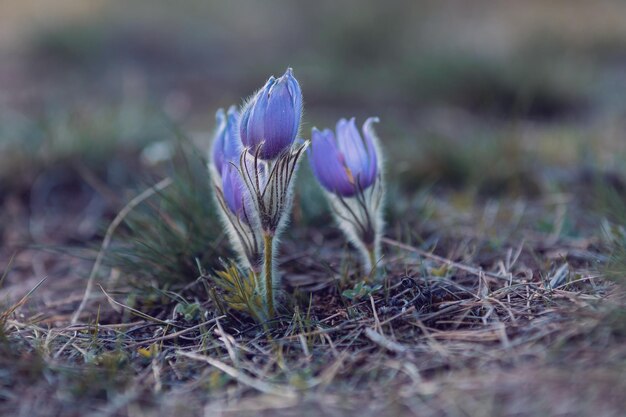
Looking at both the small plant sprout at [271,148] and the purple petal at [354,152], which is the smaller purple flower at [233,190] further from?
the purple petal at [354,152]

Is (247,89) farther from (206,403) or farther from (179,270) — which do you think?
(206,403)

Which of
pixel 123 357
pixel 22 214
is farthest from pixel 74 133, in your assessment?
pixel 123 357

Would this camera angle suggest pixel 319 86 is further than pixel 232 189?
Yes

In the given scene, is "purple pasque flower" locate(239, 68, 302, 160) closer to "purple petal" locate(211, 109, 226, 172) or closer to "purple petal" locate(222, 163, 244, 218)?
"purple petal" locate(222, 163, 244, 218)

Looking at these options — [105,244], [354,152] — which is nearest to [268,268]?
[354,152]

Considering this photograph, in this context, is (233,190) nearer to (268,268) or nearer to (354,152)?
(268,268)

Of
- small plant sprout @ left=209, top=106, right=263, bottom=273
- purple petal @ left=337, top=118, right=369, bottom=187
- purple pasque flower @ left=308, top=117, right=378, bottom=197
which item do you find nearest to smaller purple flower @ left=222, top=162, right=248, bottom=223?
small plant sprout @ left=209, top=106, right=263, bottom=273

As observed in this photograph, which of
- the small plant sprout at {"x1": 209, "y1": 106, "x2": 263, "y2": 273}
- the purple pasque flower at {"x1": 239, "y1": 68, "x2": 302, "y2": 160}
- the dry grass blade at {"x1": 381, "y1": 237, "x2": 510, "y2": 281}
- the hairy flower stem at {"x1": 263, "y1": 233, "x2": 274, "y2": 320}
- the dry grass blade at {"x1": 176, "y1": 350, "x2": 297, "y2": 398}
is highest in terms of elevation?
the purple pasque flower at {"x1": 239, "y1": 68, "x2": 302, "y2": 160}
